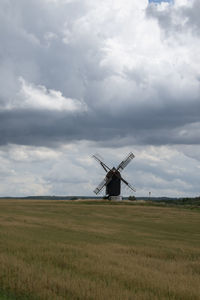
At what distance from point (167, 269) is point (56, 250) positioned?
5.72 meters

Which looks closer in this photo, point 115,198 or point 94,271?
point 94,271

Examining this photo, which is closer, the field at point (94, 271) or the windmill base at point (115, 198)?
the field at point (94, 271)

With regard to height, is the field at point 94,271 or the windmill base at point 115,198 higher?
the windmill base at point 115,198

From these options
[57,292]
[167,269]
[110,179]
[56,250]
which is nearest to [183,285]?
[167,269]

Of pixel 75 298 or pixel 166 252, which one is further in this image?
pixel 166 252

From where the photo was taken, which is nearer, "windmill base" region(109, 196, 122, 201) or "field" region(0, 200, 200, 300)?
"field" region(0, 200, 200, 300)

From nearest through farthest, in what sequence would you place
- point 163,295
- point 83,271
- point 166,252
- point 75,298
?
point 75,298, point 163,295, point 83,271, point 166,252

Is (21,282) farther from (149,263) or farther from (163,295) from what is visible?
(149,263)

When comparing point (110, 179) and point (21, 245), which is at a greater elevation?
point (110, 179)

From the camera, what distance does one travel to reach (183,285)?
14531 millimetres

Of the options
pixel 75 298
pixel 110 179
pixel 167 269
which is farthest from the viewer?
pixel 110 179

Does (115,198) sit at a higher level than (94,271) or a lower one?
higher

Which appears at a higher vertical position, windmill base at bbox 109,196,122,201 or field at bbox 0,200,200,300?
windmill base at bbox 109,196,122,201

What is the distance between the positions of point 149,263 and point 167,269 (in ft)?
4.13
